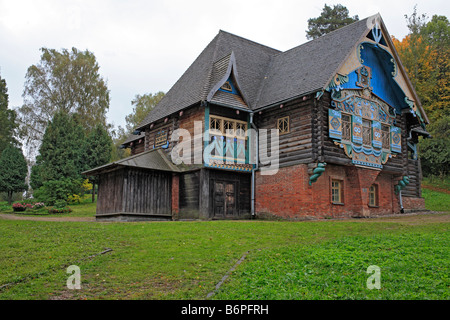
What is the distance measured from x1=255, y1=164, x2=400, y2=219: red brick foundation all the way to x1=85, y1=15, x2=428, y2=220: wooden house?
52 mm

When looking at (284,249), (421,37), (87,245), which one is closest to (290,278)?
(284,249)

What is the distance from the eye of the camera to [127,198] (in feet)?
63.4

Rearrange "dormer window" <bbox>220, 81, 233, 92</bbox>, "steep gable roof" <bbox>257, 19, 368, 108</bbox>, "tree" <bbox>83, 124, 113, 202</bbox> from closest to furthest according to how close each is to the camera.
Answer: "steep gable roof" <bbox>257, 19, 368, 108</bbox>, "dormer window" <bbox>220, 81, 233, 92</bbox>, "tree" <bbox>83, 124, 113, 202</bbox>

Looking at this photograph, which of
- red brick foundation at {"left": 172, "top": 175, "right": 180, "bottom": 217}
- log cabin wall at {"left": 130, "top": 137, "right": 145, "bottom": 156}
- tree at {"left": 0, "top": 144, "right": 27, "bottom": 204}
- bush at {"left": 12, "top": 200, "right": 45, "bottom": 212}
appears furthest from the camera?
tree at {"left": 0, "top": 144, "right": 27, "bottom": 204}

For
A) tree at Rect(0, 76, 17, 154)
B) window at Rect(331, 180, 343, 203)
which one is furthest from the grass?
tree at Rect(0, 76, 17, 154)

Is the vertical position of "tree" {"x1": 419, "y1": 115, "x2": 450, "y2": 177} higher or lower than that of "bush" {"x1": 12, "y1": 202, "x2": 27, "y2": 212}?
higher

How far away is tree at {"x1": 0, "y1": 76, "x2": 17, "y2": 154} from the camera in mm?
44562

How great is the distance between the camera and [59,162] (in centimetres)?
3281

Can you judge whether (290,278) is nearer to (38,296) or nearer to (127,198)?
(38,296)

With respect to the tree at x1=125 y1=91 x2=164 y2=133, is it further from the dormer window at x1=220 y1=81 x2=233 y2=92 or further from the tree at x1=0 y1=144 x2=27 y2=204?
the dormer window at x1=220 y1=81 x2=233 y2=92

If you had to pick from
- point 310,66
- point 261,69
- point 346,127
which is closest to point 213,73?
point 261,69

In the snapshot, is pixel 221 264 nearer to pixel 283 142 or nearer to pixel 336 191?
pixel 283 142

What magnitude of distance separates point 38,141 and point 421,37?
43.2m

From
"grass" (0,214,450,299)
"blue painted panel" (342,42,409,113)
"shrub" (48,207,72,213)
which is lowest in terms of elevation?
"grass" (0,214,450,299)
